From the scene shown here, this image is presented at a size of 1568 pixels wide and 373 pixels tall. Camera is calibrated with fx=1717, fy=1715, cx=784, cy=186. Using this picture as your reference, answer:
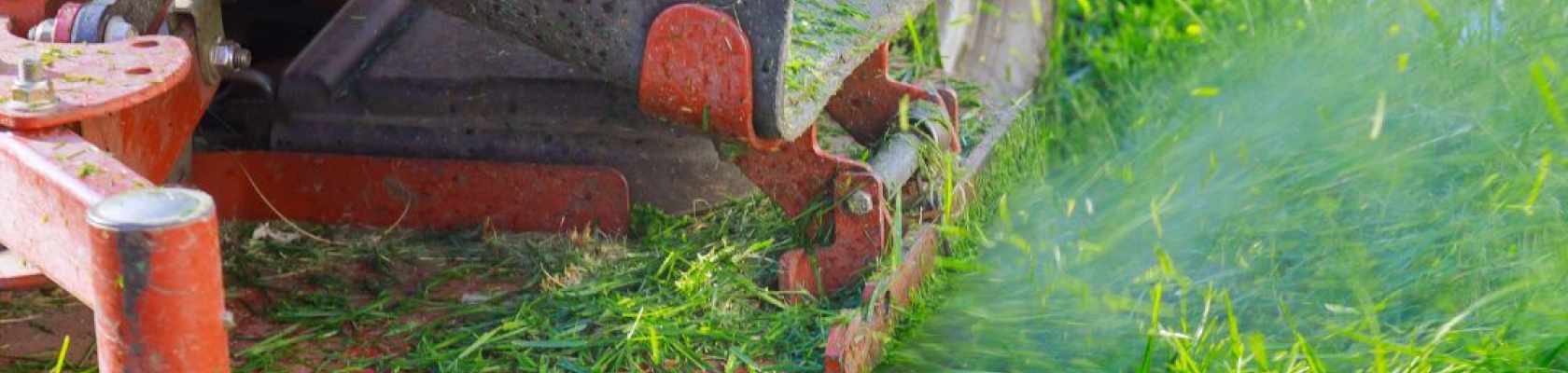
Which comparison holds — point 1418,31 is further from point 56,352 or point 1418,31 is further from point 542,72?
point 56,352

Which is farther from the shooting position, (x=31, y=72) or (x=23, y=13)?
(x=23, y=13)

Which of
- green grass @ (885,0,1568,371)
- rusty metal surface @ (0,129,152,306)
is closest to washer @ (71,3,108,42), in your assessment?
rusty metal surface @ (0,129,152,306)

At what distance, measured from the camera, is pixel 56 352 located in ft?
8.05

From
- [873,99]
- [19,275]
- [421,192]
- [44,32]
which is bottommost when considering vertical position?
[421,192]

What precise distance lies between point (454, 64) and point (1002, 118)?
3.70ft

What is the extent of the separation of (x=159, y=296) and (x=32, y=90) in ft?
1.48

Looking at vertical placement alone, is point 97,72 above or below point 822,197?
above

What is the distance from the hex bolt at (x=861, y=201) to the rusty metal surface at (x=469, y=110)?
0.45 m

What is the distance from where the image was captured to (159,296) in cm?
155

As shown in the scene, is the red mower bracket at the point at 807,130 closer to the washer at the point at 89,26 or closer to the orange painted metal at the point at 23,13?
the washer at the point at 89,26

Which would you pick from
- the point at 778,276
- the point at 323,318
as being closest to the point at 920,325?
the point at 778,276

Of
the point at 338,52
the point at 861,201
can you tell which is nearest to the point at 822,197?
the point at 861,201

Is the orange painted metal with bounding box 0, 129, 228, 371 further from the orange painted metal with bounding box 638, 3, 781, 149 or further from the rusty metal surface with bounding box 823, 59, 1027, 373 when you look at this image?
the rusty metal surface with bounding box 823, 59, 1027, 373

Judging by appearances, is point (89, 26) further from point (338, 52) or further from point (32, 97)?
point (338, 52)
